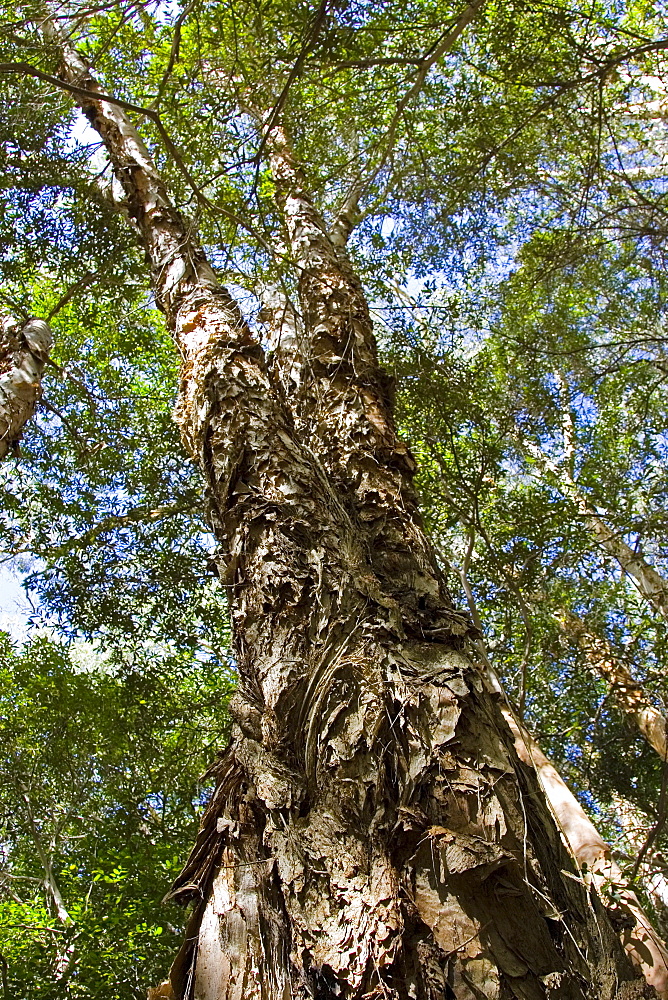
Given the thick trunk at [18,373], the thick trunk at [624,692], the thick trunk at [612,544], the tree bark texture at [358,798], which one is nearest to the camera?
the tree bark texture at [358,798]

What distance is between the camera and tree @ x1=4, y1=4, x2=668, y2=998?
1.31 metres

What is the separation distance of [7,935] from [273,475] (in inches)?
161

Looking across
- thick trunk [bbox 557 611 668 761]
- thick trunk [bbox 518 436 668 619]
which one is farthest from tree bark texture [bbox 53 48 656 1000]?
thick trunk [bbox 557 611 668 761]

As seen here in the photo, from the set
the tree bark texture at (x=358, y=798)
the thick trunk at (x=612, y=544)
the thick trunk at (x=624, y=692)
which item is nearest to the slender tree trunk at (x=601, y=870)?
the tree bark texture at (x=358, y=798)

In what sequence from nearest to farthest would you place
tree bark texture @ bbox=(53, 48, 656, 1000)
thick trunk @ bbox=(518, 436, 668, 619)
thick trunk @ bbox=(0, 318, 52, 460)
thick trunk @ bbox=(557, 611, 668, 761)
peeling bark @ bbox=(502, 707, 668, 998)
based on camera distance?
tree bark texture @ bbox=(53, 48, 656, 1000) < peeling bark @ bbox=(502, 707, 668, 998) < thick trunk @ bbox=(0, 318, 52, 460) < thick trunk @ bbox=(557, 611, 668, 761) < thick trunk @ bbox=(518, 436, 668, 619)

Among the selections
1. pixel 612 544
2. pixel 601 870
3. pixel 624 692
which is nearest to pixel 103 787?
Answer: pixel 624 692

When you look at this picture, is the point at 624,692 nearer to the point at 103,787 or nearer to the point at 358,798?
the point at 103,787

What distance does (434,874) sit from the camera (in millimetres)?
1378

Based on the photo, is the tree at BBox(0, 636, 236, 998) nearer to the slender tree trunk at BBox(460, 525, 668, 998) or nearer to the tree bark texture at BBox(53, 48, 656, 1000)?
the slender tree trunk at BBox(460, 525, 668, 998)

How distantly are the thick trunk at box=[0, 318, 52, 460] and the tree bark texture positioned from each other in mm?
1848

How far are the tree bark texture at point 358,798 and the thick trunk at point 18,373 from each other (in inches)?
72.8

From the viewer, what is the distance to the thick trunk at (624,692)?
5.97m

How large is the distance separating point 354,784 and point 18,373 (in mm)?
3457

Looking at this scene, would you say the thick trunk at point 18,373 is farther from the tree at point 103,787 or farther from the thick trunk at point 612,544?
the thick trunk at point 612,544
